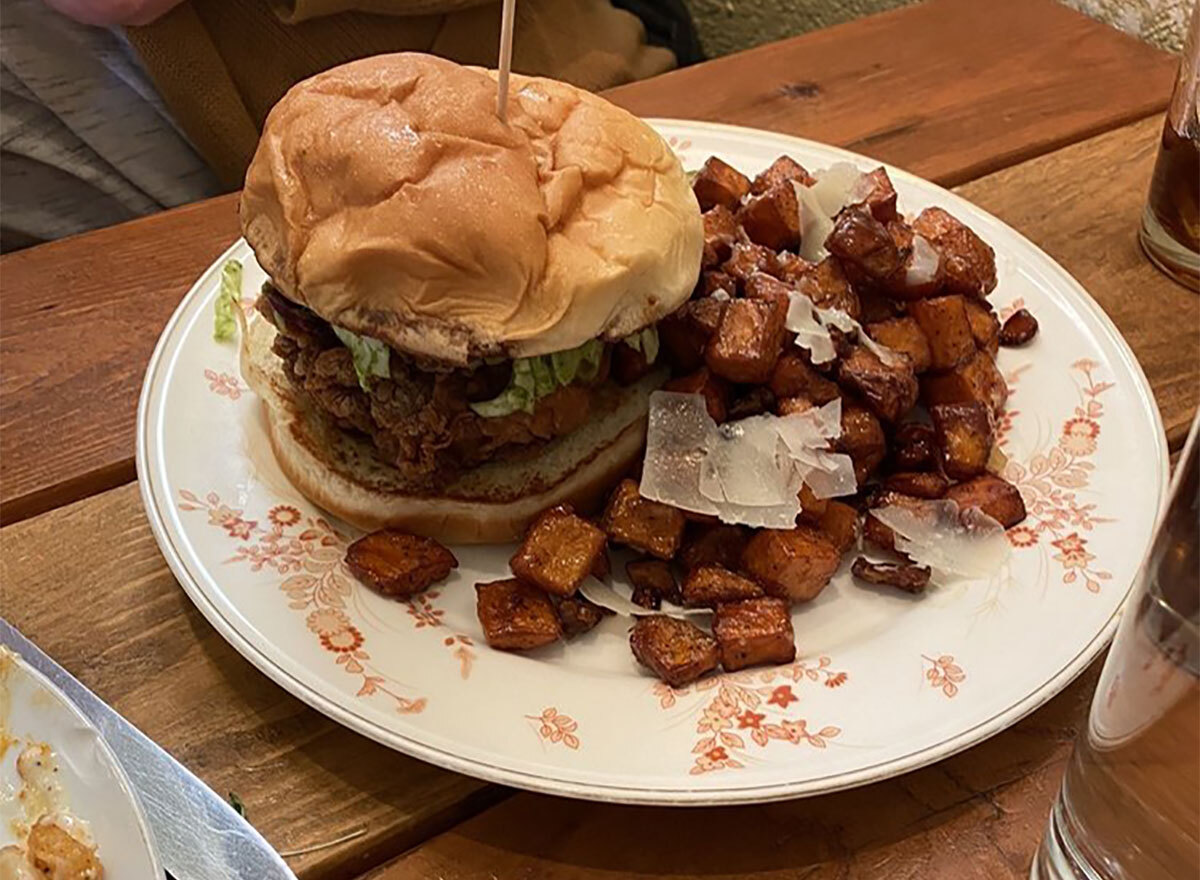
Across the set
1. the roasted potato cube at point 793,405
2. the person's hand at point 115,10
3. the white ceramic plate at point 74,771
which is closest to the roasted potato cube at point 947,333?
the roasted potato cube at point 793,405

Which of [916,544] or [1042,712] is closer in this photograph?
[1042,712]

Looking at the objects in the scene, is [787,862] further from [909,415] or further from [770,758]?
[909,415]

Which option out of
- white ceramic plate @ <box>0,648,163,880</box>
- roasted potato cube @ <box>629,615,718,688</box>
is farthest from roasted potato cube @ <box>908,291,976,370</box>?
white ceramic plate @ <box>0,648,163,880</box>

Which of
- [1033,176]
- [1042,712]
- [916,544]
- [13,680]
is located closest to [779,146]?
[1033,176]

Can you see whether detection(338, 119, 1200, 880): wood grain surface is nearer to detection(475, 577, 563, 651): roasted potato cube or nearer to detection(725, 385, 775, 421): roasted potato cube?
detection(475, 577, 563, 651): roasted potato cube

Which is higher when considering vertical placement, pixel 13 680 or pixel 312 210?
pixel 312 210

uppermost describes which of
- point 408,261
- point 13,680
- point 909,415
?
point 408,261

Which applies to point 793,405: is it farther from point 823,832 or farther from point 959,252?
point 823,832
